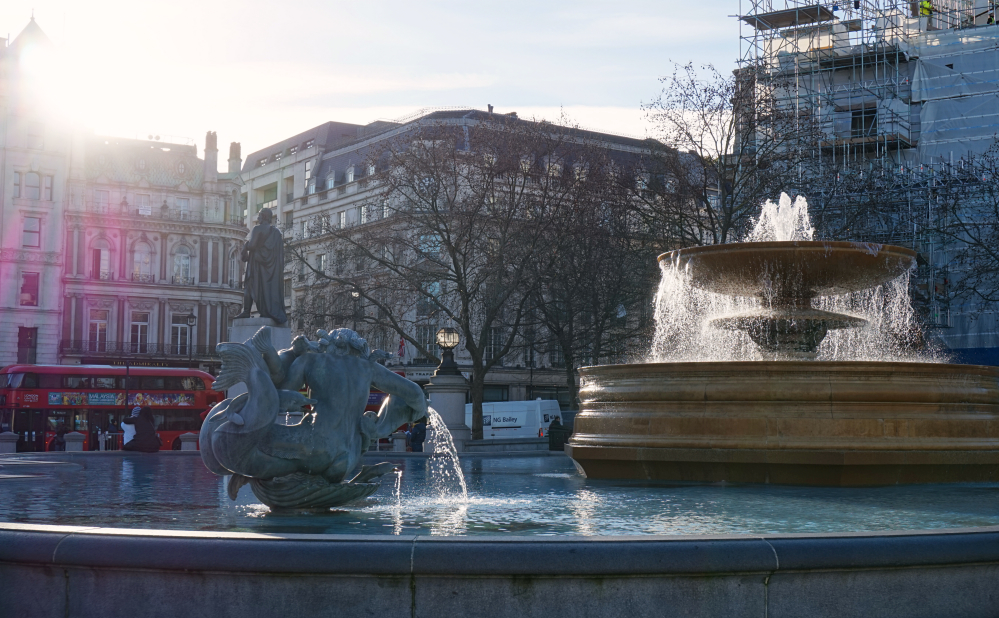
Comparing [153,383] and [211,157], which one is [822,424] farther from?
[211,157]

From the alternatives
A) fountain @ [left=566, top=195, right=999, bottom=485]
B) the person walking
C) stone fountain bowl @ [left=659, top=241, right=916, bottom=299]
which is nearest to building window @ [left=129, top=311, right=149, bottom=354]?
the person walking

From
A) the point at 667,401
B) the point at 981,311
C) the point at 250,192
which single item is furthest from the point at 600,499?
the point at 250,192

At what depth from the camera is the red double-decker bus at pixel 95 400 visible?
3497 centimetres

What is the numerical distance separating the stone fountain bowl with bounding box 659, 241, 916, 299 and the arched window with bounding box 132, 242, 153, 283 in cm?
5562

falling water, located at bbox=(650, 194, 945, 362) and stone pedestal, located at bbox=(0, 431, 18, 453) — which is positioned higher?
falling water, located at bbox=(650, 194, 945, 362)

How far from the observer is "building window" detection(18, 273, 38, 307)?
58.4 metres

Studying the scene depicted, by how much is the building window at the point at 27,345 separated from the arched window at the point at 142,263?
267 inches

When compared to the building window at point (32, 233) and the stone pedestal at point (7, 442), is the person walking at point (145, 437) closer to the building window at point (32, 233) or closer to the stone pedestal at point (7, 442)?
the stone pedestal at point (7, 442)

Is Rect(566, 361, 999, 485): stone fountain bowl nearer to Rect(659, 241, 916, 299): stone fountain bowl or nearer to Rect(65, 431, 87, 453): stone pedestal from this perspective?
Rect(659, 241, 916, 299): stone fountain bowl

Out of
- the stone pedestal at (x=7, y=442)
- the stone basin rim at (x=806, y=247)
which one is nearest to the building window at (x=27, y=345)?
the stone pedestal at (x=7, y=442)

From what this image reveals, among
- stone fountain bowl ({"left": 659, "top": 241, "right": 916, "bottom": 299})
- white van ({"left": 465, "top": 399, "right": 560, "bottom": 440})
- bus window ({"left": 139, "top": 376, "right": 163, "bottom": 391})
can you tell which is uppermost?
stone fountain bowl ({"left": 659, "top": 241, "right": 916, "bottom": 299})

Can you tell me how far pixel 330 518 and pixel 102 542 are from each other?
1.83 meters

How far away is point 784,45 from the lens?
3853 cm

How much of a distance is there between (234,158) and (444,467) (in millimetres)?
61939
